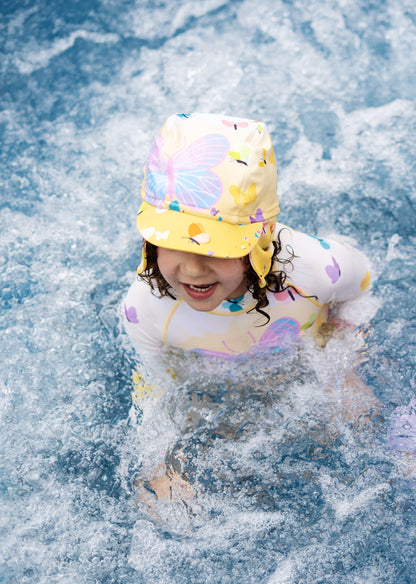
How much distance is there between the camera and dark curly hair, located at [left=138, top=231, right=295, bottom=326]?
2.18 meters

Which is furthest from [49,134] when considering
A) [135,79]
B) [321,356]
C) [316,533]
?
[316,533]

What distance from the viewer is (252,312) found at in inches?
93.7

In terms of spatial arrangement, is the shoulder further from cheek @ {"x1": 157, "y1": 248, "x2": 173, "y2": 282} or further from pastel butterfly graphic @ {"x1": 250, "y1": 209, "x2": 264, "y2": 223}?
pastel butterfly graphic @ {"x1": 250, "y1": 209, "x2": 264, "y2": 223}

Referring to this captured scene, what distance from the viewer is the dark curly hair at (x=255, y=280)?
7.14 ft

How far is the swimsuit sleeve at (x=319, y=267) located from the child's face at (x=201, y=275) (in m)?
0.32

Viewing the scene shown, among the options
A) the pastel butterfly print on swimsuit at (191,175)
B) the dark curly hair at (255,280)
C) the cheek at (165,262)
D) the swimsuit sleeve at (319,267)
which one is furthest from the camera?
the swimsuit sleeve at (319,267)

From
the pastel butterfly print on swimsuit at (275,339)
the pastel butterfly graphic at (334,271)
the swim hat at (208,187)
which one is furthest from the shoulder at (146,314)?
the pastel butterfly graphic at (334,271)

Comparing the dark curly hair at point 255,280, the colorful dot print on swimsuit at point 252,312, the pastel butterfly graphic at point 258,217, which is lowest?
the colorful dot print on swimsuit at point 252,312

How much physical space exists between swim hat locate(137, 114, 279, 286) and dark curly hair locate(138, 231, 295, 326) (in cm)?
26

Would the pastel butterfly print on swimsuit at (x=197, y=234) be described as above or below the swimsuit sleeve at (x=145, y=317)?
above

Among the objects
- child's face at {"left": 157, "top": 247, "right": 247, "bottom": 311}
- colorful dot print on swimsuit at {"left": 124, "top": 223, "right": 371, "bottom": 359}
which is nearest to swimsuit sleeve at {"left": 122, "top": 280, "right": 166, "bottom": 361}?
colorful dot print on swimsuit at {"left": 124, "top": 223, "right": 371, "bottom": 359}

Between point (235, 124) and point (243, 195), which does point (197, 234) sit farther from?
point (235, 124)

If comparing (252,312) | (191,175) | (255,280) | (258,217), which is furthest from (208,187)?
(252,312)

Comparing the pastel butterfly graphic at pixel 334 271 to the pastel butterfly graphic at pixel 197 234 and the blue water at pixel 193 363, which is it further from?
the pastel butterfly graphic at pixel 197 234
